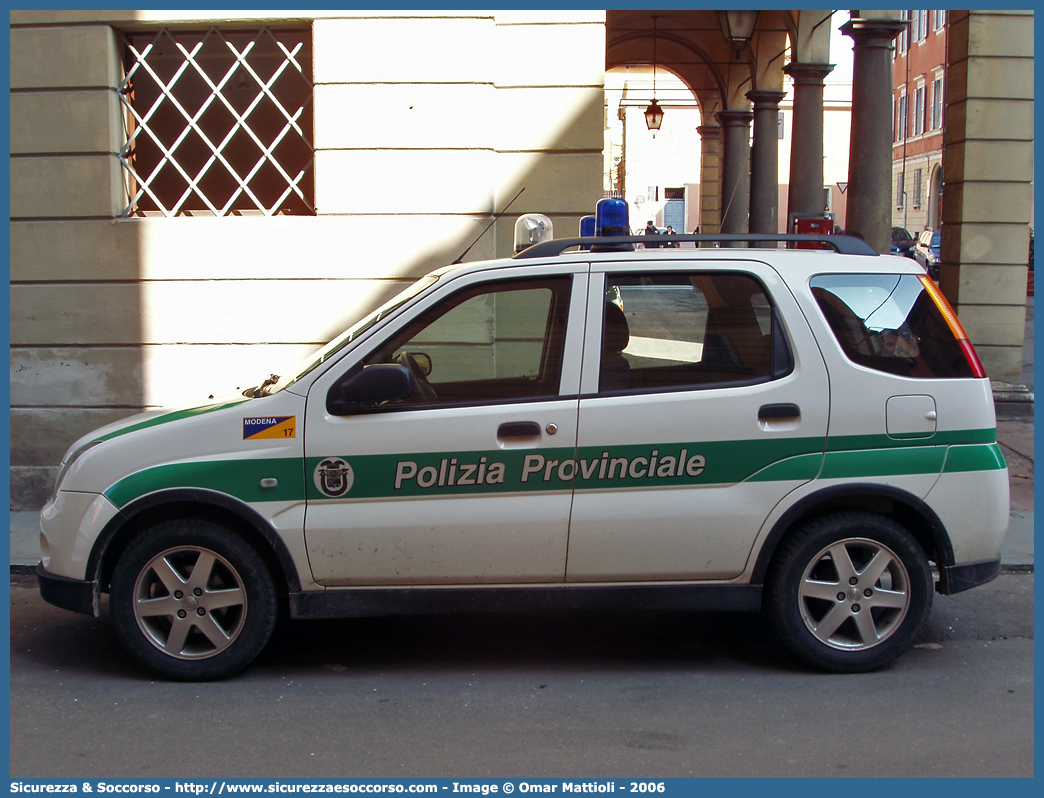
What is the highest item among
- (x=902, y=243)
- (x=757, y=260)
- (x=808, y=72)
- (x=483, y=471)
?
(x=808, y=72)

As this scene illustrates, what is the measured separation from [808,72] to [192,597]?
13948 millimetres

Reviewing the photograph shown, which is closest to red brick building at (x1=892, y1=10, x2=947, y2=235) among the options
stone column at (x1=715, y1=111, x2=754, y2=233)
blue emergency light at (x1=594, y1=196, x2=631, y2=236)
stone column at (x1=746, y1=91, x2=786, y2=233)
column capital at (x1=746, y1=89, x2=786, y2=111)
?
stone column at (x1=715, y1=111, x2=754, y2=233)

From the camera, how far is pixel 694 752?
3.60 meters

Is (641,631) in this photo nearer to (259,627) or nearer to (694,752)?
(694,752)

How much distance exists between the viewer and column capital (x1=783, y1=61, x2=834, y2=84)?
605 inches

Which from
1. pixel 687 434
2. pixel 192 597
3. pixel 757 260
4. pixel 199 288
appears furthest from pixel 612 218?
pixel 199 288

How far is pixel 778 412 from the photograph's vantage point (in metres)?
4.18

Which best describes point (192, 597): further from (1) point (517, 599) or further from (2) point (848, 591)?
(2) point (848, 591)

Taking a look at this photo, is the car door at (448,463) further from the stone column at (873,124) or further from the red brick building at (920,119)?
the red brick building at (920,119)

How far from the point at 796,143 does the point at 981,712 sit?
43.2 ft

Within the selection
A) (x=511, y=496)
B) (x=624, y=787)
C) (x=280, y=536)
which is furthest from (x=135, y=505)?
(x=624, y=787)

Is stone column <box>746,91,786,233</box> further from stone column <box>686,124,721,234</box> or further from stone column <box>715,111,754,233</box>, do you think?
stone column <box>686,124,721,234</box>

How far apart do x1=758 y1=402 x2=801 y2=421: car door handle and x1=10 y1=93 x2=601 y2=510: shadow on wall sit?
3904 millimetres

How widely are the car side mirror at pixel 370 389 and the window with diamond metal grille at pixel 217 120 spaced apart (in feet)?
13.1
